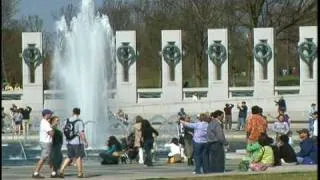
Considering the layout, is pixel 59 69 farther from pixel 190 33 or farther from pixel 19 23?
pixel 19 23

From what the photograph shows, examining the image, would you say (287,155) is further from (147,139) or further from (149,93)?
(149,93)

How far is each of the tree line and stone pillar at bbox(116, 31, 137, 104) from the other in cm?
911

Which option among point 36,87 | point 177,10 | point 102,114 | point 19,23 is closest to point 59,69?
point 36,87

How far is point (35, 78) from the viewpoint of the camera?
4872cm

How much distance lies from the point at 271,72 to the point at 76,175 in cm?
3100

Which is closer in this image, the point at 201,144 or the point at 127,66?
the point at 201,144

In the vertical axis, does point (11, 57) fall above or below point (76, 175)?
above

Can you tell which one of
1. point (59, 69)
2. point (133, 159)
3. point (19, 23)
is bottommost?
point (133, 159)

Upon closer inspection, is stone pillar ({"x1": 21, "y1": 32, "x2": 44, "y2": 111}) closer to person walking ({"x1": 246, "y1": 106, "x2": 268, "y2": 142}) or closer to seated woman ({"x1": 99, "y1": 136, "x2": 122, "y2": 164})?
seated woman ({"x1": 99, "y1": 136, "x2": 122, "y2": 164})

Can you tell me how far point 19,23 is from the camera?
83438 mm

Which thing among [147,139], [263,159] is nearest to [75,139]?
[263,159]

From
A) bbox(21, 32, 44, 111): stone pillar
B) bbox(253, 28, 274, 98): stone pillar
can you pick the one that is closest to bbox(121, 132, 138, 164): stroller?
bbox(253, 28, 274, 98): stone pillar

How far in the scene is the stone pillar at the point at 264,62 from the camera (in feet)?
155

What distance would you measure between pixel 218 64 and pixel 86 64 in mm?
10654
